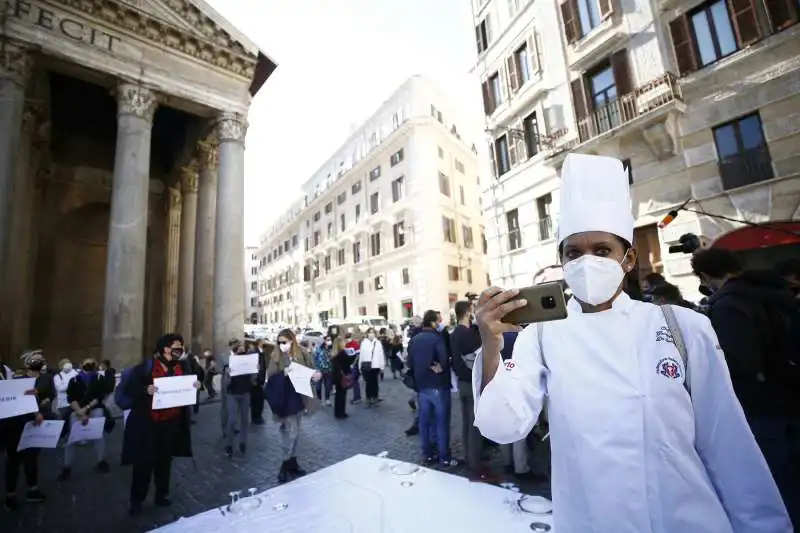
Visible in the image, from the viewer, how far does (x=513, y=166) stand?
17.6 metres

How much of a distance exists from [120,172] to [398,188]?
944 inches

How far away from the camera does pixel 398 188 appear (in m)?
33.8

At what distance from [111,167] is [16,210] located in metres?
6.97

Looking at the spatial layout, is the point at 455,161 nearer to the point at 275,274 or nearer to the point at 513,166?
the point at 513,166

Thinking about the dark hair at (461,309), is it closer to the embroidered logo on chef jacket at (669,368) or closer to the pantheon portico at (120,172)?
the embroidered logo on chef jacket at (669,368)

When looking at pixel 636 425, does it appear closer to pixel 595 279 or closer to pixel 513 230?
pixel 595 279

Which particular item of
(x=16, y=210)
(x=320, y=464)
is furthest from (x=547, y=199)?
(x=16, y=210)

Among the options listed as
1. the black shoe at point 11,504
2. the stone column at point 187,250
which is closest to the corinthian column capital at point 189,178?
the stone column at point 187,250

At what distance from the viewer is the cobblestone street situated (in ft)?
14.7

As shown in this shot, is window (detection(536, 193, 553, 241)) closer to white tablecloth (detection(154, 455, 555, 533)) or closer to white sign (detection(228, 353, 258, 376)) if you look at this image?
white sign (detection(228, 353, 258, 376))

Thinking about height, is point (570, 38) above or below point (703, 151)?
above

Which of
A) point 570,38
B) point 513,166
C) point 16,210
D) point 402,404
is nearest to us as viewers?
point 402,404

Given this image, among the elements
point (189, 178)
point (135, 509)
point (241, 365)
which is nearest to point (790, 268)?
point (241, 365)

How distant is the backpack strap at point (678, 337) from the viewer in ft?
4.74
